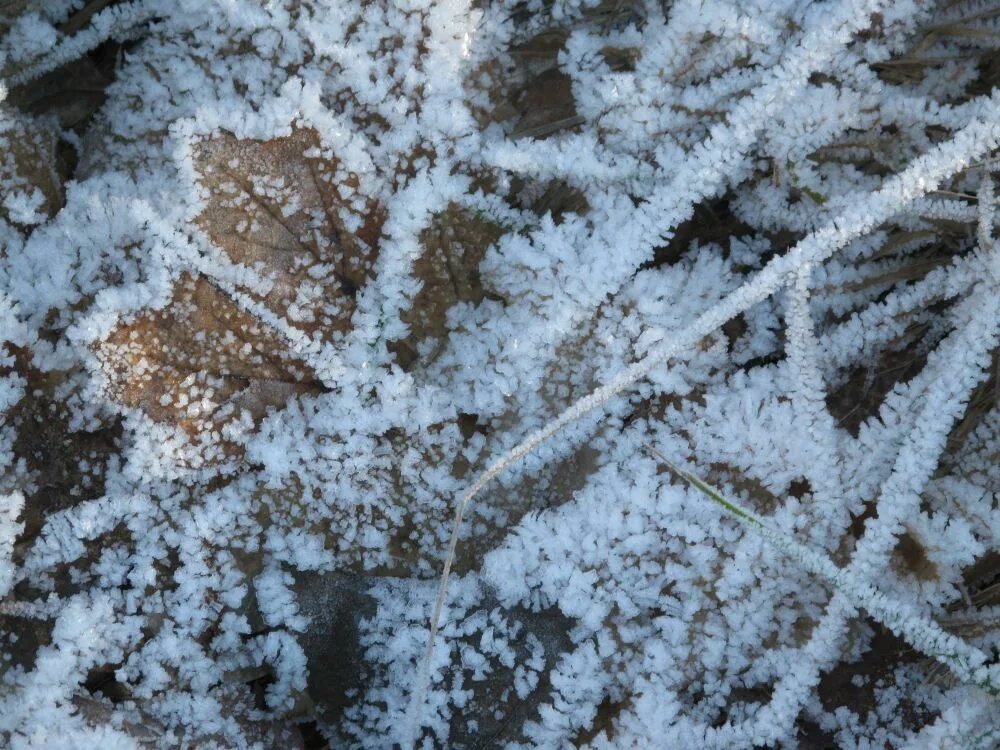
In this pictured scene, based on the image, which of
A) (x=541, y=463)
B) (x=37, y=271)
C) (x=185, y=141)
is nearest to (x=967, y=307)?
(x=541, y=463)

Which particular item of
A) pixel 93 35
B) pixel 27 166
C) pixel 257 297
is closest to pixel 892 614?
pixel 257 297

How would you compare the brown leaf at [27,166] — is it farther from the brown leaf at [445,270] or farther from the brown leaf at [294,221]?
the brown leaf at [445,270]

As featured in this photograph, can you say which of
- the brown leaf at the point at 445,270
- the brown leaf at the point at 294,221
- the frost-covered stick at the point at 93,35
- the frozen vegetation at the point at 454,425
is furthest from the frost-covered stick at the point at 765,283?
the frost-covered stick at the point at 93,35

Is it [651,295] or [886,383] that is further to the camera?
[886,383]

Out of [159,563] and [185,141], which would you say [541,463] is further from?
[185,141]

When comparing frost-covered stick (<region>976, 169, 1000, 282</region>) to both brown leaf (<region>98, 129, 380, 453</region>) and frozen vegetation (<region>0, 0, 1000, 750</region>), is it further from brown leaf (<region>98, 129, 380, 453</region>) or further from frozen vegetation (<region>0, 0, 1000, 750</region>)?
brown leaf (<region>98, 129, 380, 453</region>)

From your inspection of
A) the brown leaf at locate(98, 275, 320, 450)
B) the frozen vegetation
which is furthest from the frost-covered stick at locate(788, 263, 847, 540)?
the brown leaf at locate(98, 275, 320, 450)

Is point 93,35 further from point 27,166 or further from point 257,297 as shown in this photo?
point 257,297
